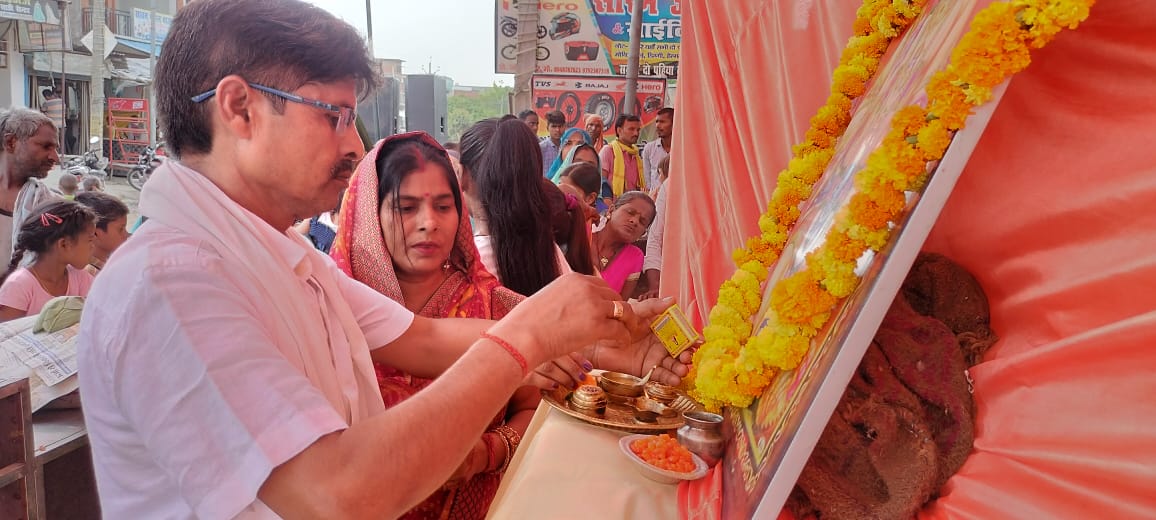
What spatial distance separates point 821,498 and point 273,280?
1090 mm

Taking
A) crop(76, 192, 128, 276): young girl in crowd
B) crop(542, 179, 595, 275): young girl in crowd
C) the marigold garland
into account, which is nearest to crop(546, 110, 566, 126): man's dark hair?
crop(76, 192, 128, 276): young girl in crowd

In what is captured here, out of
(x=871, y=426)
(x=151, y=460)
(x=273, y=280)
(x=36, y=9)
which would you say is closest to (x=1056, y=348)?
(x=871, y=426)

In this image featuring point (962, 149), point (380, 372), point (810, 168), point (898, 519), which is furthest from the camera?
point (380, 372)

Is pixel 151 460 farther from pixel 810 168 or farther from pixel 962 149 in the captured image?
pixel 810 168

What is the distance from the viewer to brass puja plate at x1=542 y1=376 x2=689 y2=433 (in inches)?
67.5

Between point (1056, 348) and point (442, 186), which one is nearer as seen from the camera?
point (1056, 348)

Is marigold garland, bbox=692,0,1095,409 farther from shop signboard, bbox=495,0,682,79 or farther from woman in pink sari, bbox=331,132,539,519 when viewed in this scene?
shop signboard, bbox=495,0,682,79

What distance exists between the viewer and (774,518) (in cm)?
99

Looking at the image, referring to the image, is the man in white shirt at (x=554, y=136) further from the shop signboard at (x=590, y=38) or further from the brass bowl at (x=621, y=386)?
the brass bowl at (x=621, y=386)

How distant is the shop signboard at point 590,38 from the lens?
15.6 m

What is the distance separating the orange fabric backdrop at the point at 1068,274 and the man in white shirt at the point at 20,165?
5686mm

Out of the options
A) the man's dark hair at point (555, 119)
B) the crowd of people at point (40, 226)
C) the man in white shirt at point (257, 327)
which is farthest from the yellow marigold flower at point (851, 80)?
the man's dark hair at point (555, 119)

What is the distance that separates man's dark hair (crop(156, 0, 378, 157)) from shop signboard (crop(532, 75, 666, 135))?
11.8m

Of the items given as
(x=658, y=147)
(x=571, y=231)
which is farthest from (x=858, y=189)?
(x=658, y=147)
